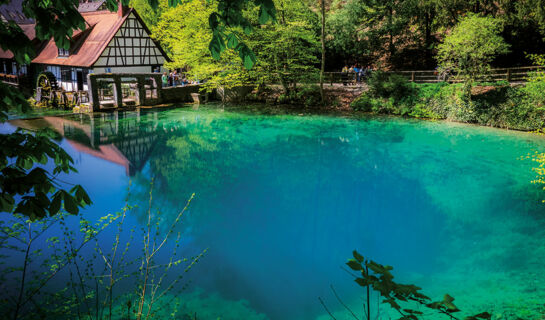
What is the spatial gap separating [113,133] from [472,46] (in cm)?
2112

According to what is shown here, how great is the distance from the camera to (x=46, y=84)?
1154 inches

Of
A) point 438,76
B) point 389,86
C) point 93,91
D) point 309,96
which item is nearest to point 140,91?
point 93,91

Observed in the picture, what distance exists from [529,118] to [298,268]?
1930 centimetres

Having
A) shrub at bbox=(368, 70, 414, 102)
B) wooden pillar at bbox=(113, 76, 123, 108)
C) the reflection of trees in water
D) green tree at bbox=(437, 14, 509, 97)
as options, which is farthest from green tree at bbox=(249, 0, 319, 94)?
wooden pillar at bbox=(113, 76, 123, 108)

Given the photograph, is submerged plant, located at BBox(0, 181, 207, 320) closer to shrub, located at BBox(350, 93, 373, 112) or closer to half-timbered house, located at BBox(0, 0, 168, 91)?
shrub, located at BBox(350, 93, 373, 112)

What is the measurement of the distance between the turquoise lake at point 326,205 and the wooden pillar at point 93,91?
14.2ft

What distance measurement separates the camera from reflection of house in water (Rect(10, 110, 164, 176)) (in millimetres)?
17219

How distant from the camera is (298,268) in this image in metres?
8.62

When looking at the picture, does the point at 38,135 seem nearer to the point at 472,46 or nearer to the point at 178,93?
the point at 472,46

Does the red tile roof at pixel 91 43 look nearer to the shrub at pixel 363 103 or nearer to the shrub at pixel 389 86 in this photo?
the shrub at pixel 363 103

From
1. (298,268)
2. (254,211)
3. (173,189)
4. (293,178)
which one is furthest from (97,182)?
(298,268)

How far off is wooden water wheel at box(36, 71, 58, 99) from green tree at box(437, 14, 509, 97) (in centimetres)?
2747

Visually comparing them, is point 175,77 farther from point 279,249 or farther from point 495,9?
point 279,249

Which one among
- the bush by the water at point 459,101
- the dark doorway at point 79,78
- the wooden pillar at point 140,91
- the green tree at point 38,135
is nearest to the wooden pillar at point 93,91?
the wooden pillar at point 140,91
